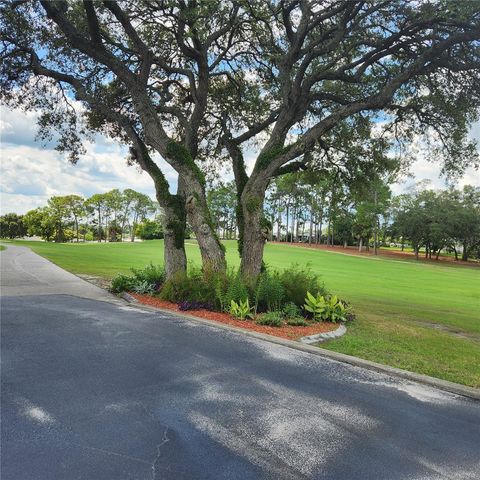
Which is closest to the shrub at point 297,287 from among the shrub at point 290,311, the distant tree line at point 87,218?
the shrub at point 290,311

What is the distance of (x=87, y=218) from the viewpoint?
296ft

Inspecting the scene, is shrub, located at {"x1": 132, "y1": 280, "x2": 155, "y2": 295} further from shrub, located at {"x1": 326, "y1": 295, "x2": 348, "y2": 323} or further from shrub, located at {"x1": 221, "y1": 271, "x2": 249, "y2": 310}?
shrub, located at {"x1": 326, "y1": 295, "x2": 348, "y2": 323}

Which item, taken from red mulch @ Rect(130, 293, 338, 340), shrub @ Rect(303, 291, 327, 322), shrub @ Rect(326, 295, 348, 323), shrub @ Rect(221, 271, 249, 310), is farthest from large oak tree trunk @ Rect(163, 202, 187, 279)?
shrub @ Rect(326, 295, 348, 323)

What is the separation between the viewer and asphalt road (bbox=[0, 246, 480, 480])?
3455mm

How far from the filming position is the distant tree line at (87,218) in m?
80.9

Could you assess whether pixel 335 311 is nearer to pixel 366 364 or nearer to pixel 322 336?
pixel 322 336

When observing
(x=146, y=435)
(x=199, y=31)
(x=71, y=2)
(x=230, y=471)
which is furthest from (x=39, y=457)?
(x=71, y=2)

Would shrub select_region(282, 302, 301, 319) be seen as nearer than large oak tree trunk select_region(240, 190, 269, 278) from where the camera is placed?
Yes

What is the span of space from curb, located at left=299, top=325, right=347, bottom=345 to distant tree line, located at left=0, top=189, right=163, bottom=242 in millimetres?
72265

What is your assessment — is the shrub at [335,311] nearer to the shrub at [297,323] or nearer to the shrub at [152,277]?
the shrub at [297,323]

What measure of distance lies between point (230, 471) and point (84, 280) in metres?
14.4

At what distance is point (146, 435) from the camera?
3881mm

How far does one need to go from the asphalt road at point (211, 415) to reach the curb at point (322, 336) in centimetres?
85

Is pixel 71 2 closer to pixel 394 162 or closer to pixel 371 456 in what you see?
pixel 394 162
